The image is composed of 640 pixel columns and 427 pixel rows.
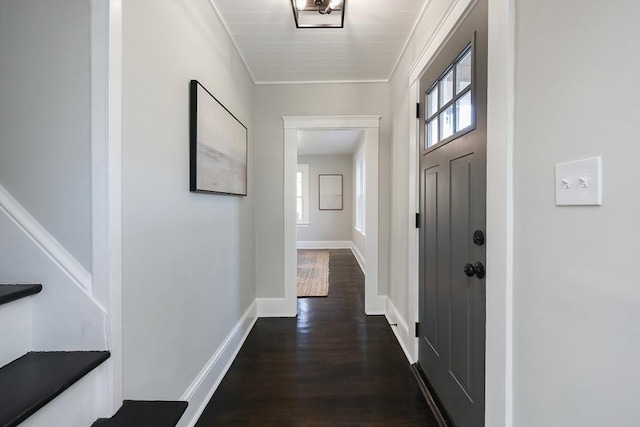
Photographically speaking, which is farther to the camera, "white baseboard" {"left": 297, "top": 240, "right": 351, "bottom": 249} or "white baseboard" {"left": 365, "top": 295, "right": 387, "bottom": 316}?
"white baseboard" {"left": 297, "top": 240, "right": 351, "bottom": 249}

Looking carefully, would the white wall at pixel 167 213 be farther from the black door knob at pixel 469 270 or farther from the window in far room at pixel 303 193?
the window in far room at pixel 303 193

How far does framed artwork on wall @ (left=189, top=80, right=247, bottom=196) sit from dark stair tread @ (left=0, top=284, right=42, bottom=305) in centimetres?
75

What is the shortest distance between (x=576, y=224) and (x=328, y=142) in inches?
211

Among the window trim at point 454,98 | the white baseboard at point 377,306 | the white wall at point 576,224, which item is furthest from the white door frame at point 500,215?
the white baseboard at point 377,306

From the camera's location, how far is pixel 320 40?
2.12 meters

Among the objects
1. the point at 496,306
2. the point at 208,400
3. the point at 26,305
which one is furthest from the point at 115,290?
the point at 496,306

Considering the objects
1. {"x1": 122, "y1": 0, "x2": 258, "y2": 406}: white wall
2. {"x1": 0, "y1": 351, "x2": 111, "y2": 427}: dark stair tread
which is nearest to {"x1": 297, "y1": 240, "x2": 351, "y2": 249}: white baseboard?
{"x1": 122, "y1": 0, "x2": 258, "y2": 406}: white wall

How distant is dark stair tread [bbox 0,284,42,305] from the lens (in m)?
0.78

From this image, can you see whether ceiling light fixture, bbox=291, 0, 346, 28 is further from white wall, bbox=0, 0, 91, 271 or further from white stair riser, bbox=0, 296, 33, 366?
white stair riser, bbox=0, 296, 33, 366

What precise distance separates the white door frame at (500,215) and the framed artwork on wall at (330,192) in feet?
20.5

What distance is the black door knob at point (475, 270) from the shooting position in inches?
45.7

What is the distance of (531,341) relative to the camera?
855 mm

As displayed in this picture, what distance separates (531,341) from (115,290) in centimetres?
139

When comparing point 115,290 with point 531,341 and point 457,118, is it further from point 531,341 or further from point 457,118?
point 457,118
